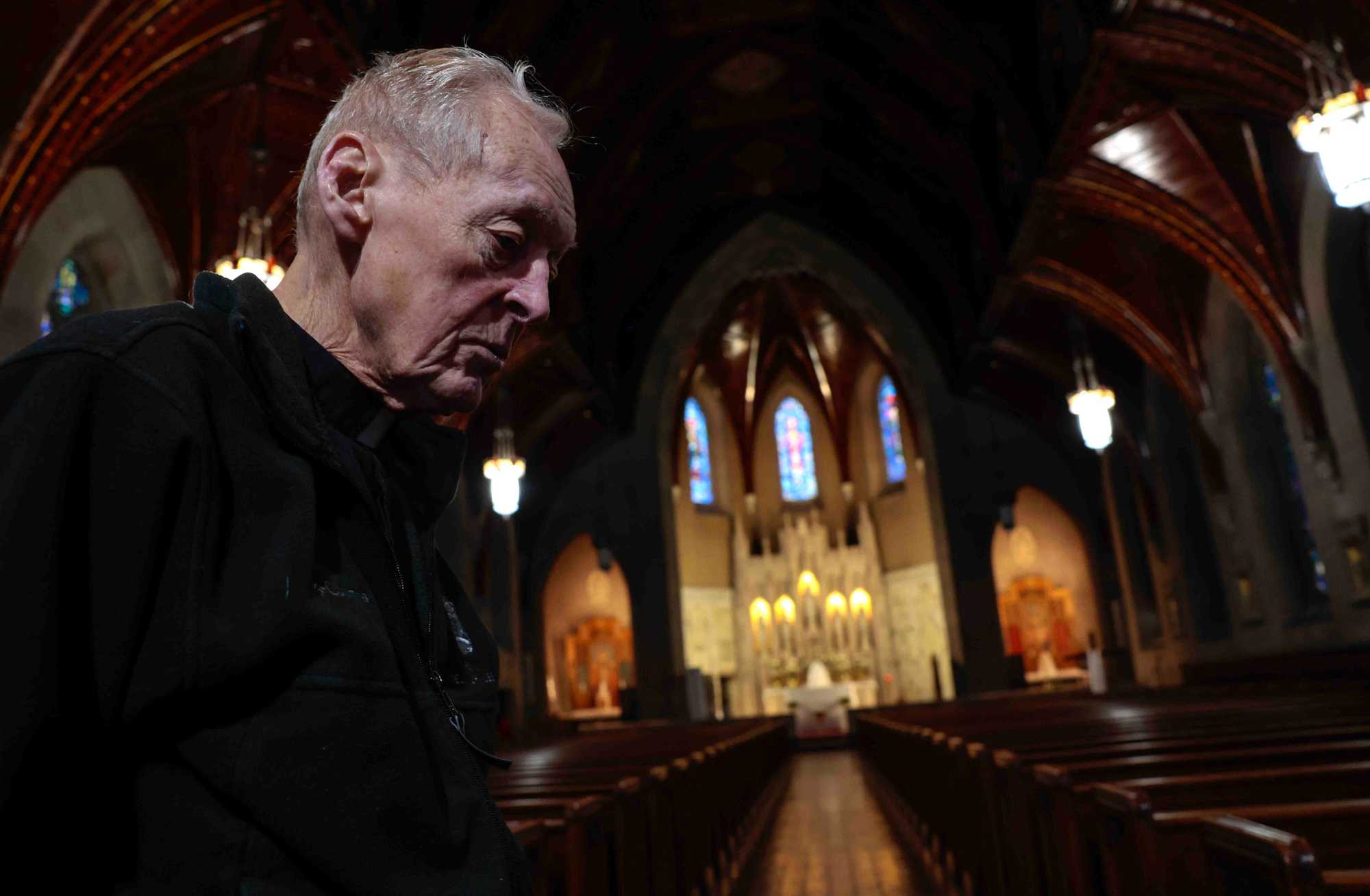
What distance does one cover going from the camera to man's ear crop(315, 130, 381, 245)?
0.83 metres

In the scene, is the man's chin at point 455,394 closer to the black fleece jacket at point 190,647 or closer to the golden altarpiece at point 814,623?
the black fleece jacket at point 190,647

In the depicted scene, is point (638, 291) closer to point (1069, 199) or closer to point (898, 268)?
point (898, 268)

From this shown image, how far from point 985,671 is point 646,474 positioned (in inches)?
297

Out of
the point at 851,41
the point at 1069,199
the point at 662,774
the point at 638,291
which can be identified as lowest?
the point at 662,774

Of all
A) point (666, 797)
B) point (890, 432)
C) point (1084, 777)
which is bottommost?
point (666, 797)

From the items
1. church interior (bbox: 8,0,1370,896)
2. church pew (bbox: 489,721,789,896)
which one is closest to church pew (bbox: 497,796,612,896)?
church interior (bbox: 8,0,1370,896)

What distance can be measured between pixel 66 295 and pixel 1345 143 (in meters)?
11.1

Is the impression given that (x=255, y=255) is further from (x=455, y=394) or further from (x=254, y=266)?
(x=455, y=394)

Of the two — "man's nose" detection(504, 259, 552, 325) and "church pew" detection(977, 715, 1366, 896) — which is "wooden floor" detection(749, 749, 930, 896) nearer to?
"church pew" detection(977, 715, 1366, 896)

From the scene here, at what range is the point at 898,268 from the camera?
1942cm

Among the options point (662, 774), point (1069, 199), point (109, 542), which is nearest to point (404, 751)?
point (109, 542)

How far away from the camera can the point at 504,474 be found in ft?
39.8

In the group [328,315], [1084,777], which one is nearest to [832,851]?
[1084,777]

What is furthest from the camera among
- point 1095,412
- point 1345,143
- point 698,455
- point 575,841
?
point 698,455
